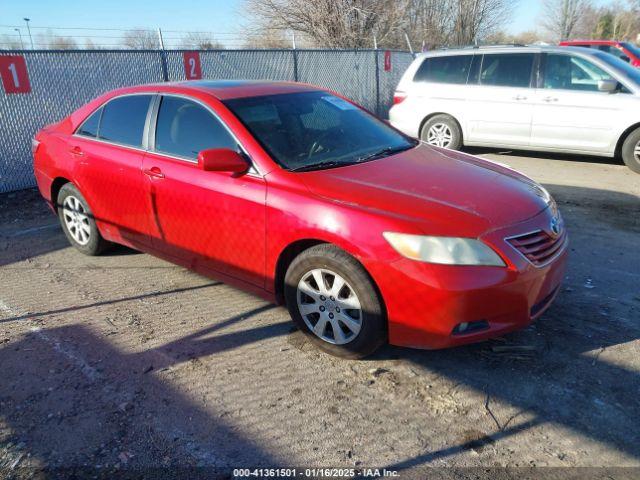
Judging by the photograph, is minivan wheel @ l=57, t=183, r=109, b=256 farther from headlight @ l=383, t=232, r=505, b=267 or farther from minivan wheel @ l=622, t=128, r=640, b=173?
minivan wheel @ l=622, t=128, r=640, b=173

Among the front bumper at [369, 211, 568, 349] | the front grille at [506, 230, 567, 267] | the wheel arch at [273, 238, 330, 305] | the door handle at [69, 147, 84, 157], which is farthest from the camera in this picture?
the door handle at [69, 147, 84, 157]

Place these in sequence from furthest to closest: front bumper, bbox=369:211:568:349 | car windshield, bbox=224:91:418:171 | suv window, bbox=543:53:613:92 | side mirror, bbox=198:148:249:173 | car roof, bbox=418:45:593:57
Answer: car roof, bbox=418:45:593:57 < suv window, bbox=543:53:613:92 < car windshield, bbox=224:91:418:171 < side mirror, bbox=198:148:249:173 < front bumper, bbox=369:211:568:349

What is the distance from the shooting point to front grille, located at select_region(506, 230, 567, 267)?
10.1 ft

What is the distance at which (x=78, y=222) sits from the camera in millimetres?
5234

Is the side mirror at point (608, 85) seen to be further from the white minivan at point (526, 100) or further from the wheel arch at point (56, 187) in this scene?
the wheel arch at point (56, 187)

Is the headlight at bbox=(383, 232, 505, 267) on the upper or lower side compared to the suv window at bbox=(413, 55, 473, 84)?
lower

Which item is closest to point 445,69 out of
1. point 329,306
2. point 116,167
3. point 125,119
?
point 125,119

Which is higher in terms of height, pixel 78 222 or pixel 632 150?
pixel 78 222

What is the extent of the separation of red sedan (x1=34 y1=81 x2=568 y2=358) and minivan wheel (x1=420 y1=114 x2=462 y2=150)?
5174 mm

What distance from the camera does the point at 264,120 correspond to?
392 centimetres

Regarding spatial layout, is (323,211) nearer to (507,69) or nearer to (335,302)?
(335,302)

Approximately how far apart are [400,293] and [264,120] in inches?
67.5

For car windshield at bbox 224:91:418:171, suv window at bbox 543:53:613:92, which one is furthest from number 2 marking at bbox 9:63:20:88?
suv window at bbox 543:53:613:92

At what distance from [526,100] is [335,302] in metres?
6.69
